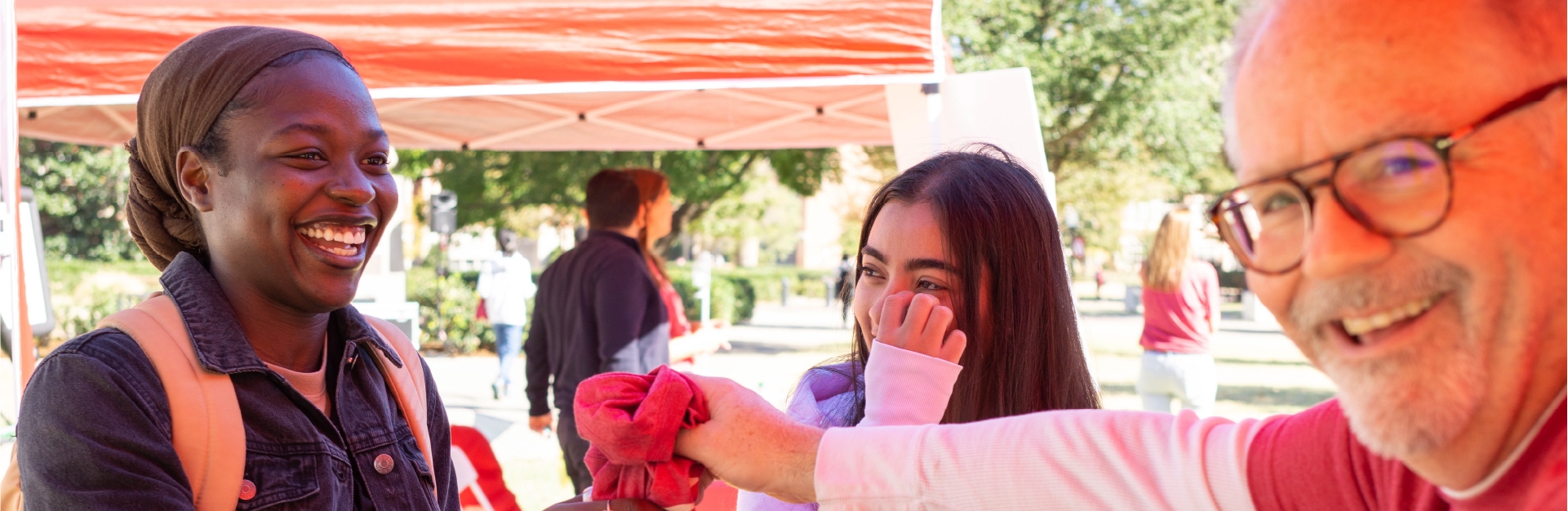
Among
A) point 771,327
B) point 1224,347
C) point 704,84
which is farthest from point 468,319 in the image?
point 704,84

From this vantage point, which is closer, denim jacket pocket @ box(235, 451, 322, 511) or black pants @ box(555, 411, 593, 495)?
denim jacket pocket @ box(235, 451, 322, 511)

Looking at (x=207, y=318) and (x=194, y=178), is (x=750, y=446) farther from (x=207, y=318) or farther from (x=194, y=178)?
(x=194, y=178)

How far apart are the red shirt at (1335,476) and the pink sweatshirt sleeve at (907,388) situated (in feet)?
1.50

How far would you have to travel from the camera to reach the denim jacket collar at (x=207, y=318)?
1.43 m

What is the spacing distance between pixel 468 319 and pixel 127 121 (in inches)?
416

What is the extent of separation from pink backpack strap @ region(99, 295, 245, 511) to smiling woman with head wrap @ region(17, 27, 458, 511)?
17 mm

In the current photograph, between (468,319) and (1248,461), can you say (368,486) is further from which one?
(468,319)

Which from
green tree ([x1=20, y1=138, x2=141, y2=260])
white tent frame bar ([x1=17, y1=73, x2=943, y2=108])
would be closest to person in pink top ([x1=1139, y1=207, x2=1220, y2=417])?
white tent frame bar ([x1=17, y1=73, x2=943, y2=108])

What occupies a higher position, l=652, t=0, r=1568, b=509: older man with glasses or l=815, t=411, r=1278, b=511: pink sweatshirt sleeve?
l=652, t=0, r=1568, b=509: older man with glasses

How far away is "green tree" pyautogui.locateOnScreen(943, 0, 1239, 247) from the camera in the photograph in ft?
54.5

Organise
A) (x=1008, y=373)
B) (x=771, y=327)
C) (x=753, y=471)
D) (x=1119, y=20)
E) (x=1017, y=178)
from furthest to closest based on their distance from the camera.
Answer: (x=771, y=327), (x=1119, y=20), (x=1017, y=178), (x=1008, y=373), (x=753, y=471)

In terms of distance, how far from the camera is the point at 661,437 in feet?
3.67

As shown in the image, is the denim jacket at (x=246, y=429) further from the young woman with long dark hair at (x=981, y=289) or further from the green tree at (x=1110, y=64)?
the green tree at (x=1110, y=64)

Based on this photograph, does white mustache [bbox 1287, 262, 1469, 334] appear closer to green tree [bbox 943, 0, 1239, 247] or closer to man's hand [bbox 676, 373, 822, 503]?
man's hand [bbox 676, 373, 822, 503]
